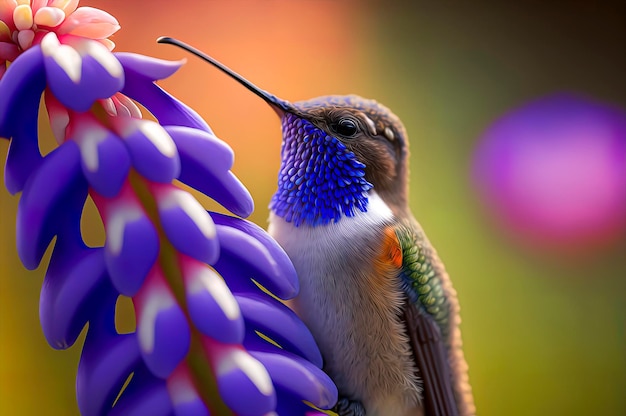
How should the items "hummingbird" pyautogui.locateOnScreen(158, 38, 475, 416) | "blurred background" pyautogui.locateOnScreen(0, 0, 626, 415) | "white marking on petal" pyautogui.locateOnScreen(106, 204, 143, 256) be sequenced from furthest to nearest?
"blurred background" pyautogui.locateOnScreen(0, 0, 626, 415), "hummingbird" pyautogui.locateOnScreen(158, 38, 475, 416), "white marking on petal" pyautogui.locateOnScreen(106, 204, 143, 256)

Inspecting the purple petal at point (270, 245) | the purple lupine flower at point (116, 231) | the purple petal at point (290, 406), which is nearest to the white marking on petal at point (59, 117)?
the purple lupine flower at point (116, 231)

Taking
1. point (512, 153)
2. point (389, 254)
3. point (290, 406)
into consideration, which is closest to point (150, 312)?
point (290, 406)

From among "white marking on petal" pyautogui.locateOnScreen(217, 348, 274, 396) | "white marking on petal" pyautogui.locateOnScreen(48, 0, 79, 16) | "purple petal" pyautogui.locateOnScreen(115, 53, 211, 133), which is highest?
"white marking on petal" pyautogui.locateOnScreen(48, 0, 79, 16)

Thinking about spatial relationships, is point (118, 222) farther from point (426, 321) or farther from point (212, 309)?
point (426, 321)

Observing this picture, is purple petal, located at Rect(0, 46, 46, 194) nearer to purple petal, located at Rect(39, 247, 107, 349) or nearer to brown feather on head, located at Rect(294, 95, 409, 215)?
purple petal, located at Rect(39, 247, 107, 349)

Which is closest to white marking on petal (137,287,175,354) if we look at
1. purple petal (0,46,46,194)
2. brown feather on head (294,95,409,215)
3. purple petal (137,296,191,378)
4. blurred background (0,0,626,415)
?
purple petal (137,296,191,378)

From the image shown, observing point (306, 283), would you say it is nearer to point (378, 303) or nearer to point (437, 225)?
point (378, 303)

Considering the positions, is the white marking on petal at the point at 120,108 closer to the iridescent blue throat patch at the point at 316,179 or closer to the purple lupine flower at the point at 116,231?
the purple lupine flower at the point at 116,231
